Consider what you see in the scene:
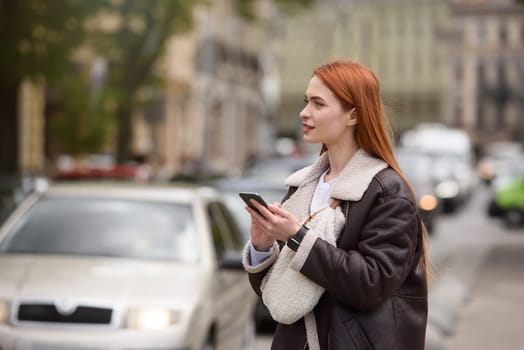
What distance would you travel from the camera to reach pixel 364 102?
3.62m

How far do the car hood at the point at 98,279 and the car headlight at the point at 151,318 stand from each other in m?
0.07

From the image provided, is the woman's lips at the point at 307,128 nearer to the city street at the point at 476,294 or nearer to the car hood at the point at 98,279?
the city street at the point at 476,294

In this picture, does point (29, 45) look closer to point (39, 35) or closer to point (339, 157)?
point (39, 35)

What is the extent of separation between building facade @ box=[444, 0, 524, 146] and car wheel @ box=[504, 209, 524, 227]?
8656 centimetres

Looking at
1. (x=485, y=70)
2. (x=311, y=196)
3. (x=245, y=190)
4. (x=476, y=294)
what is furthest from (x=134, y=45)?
(x=485, y=70)

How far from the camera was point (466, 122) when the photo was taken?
383 feet

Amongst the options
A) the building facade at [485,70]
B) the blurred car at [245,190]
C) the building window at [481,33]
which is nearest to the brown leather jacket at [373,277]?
the blurred car at [245,190]

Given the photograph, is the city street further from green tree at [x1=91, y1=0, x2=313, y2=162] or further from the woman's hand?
green tree at [x1=91, y1=0, x2=313, y2=162]

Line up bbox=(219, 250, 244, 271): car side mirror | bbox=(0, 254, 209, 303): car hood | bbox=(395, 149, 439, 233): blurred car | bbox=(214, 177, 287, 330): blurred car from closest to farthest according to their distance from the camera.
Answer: bbox=(0, 254, 209, 303): car hood
bbox=(219, 250, 244, 271): car side mirror
bbox=(214, 177, 287, 330): blurred car
bbox=(395, 149, 439, 233): blurred car

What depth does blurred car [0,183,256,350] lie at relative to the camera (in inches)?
259

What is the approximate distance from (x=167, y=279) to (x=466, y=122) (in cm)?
11167

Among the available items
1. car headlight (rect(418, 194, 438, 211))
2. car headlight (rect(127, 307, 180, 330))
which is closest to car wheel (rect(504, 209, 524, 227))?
car headlight (rect(418, 194, 438, 211))

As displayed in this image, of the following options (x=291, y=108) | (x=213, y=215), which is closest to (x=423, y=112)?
(x=291, y=108)

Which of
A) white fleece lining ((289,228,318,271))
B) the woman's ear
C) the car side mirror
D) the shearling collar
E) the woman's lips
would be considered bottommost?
the car side mirror
